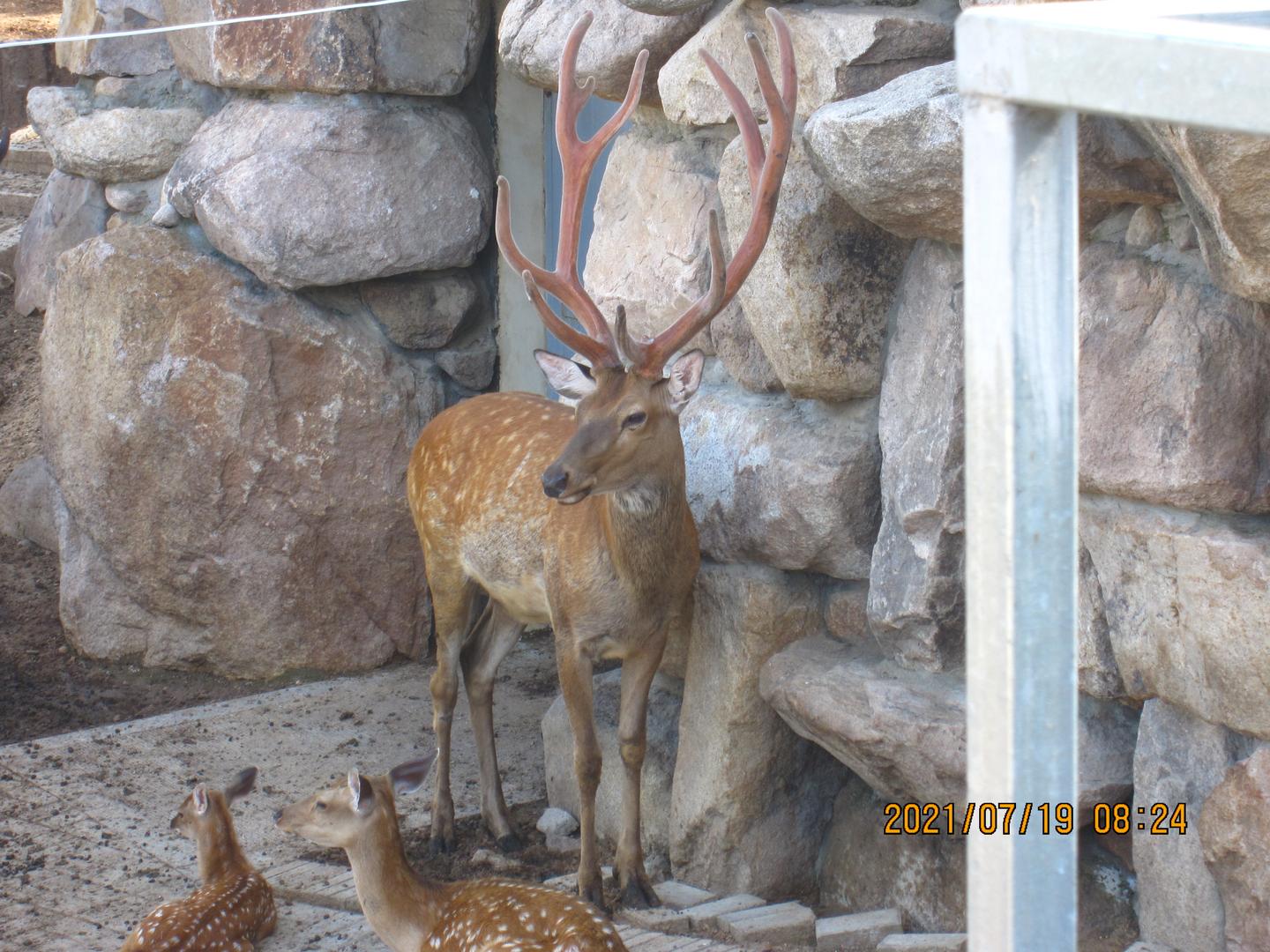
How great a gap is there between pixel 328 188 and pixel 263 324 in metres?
0.54

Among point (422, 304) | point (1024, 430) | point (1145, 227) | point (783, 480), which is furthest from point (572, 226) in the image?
point (1024, 430)

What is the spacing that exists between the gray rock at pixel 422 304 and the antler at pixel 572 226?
180 cm

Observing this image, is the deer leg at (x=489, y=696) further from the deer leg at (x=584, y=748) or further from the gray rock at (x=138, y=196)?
the gray rock at (x=138, y=196)

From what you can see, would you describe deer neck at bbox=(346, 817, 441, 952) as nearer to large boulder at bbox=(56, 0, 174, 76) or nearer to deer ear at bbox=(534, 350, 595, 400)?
deer ear at bbox=(534, 350, 595, 400)

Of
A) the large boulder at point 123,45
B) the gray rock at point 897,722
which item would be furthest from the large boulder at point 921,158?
the large boulder at point 123,45

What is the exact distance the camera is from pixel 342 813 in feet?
12.3

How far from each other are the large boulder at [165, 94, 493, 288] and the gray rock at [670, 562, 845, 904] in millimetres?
1983

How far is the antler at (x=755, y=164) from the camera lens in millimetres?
3418

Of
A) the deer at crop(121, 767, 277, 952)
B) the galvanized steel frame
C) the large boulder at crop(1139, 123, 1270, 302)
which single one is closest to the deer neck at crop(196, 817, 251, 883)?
the deer at crop(121, 767, 277, 952)

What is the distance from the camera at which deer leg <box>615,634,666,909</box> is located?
4.15 m

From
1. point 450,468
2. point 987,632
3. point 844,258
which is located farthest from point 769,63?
point 987,632

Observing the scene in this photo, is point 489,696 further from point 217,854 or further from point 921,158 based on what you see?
point 921,158

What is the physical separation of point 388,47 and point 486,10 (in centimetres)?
48

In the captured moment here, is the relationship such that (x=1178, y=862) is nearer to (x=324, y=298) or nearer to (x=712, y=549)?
(x=712, y=549)
